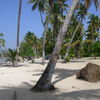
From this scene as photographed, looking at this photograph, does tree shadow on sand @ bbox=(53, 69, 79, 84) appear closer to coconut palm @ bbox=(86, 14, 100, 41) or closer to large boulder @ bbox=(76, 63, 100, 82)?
large boulder @ bbox=(76, 63, 100, 82)

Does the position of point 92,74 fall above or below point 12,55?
below

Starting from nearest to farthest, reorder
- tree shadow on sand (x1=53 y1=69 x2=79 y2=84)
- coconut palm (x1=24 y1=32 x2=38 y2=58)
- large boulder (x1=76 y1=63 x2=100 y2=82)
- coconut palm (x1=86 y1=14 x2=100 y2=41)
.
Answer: large boulder (x1=76 y1=63 x2=100 y2=82)
tree shadow on sand (x1=53 y1=69 x2=79 y2=84)
coconut palm (x1=86 y1=14 x2=100 y2=41)
coconut palm (x1=24 y1=32 x2=38 y2=58)

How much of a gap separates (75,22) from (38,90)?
135 feet

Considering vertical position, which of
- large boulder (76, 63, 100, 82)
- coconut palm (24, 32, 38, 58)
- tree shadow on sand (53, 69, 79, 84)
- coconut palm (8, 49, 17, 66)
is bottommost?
tree shadow on sand (53, 69, 79, 84)

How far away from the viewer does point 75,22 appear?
5053 cm

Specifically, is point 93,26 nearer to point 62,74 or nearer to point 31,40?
point 31,40

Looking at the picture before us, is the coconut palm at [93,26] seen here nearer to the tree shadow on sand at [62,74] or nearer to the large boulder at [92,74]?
the tree shadow on sand at [62,74]

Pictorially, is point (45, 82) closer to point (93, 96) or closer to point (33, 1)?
point (93, 96)

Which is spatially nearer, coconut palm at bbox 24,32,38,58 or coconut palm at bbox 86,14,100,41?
coconut palm at bbox 86,14,100,41

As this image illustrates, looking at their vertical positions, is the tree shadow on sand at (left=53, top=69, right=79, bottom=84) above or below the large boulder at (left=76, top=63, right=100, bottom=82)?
below

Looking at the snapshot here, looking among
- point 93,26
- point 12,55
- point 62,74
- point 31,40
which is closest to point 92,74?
point 62,74

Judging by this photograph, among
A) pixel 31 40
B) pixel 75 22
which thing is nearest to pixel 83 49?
pixel 75 22

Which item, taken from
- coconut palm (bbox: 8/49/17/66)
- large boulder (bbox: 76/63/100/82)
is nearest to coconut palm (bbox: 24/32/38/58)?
coconut palm (bbox: 8/49/17/66)

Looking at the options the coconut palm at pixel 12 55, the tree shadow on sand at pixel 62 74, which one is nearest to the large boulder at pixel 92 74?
the tree shadow on sand at pixel 62 74
